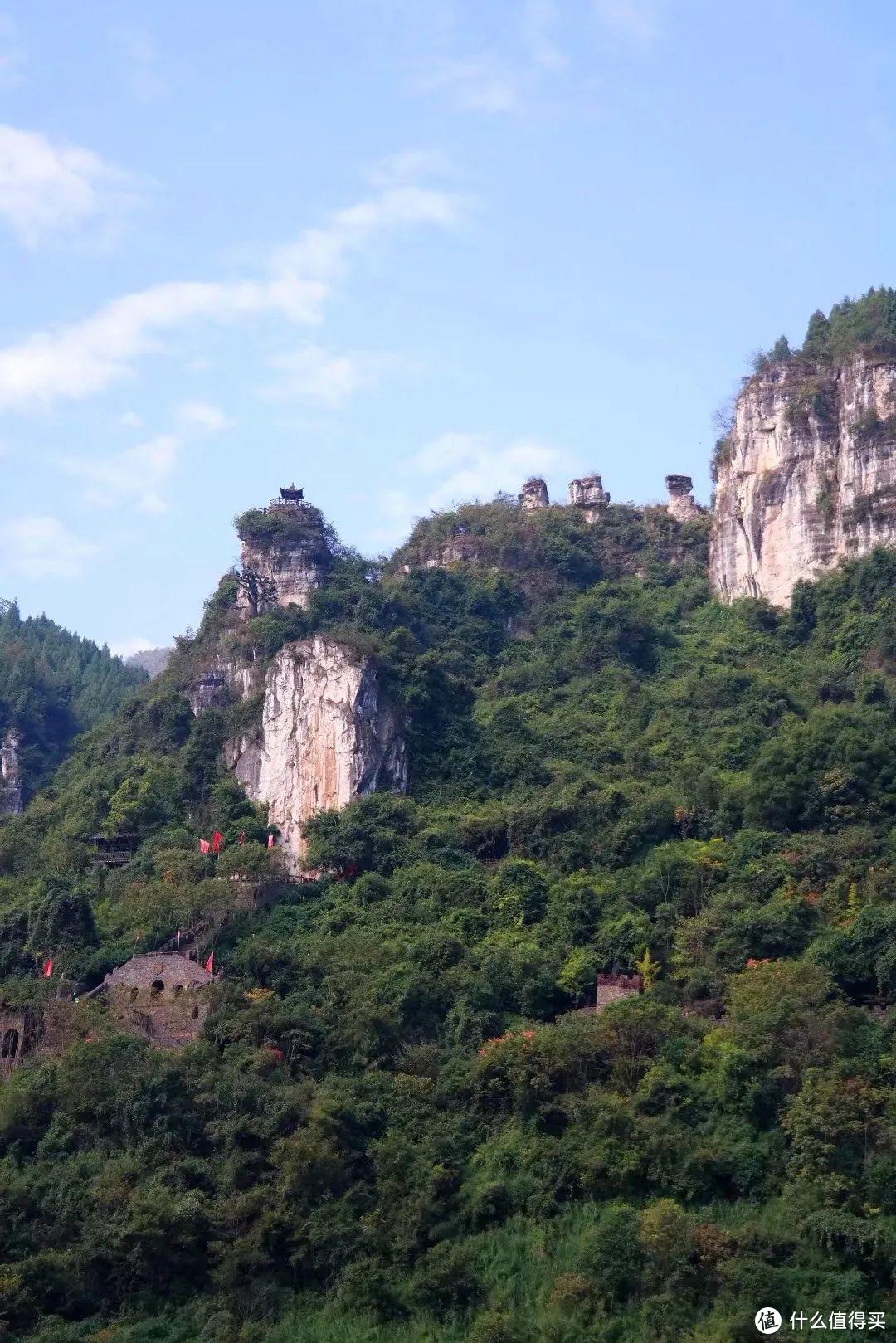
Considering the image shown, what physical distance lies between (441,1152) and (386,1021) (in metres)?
3.64

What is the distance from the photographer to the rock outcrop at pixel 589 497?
52.1 metres

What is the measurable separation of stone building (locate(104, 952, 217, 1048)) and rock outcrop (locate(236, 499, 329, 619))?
14.4 meters

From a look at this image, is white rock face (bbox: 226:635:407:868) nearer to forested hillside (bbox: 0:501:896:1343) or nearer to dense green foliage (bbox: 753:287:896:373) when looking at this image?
forested hillside (bbox: 0:501:896:1343)

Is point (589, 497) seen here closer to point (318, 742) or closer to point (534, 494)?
point (534, 494)

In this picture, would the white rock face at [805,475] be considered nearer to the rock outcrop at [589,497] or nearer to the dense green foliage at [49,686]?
the rock outcrop at [589,497]

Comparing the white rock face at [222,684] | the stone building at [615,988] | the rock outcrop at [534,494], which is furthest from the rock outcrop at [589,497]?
the stone building at [615,988]

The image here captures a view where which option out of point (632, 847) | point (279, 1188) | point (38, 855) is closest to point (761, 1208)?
point (279, 1188)

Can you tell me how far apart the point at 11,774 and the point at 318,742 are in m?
10.4

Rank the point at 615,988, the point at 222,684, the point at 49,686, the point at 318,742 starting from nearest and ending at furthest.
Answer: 1. the point at 615,988
2. the point at 318,742
3. the point at 222,684
4. the point at 49,686

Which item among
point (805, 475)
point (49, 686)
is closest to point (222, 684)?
point (49, 686)

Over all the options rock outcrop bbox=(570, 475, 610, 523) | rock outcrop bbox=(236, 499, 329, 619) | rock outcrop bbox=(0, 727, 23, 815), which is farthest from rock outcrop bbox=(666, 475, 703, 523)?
rock outcrop bbox=(0, 727, 23, 815)

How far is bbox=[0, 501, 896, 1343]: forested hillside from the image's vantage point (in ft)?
85.8

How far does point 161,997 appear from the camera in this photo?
3291 centimetres

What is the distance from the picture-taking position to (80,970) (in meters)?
34.2
